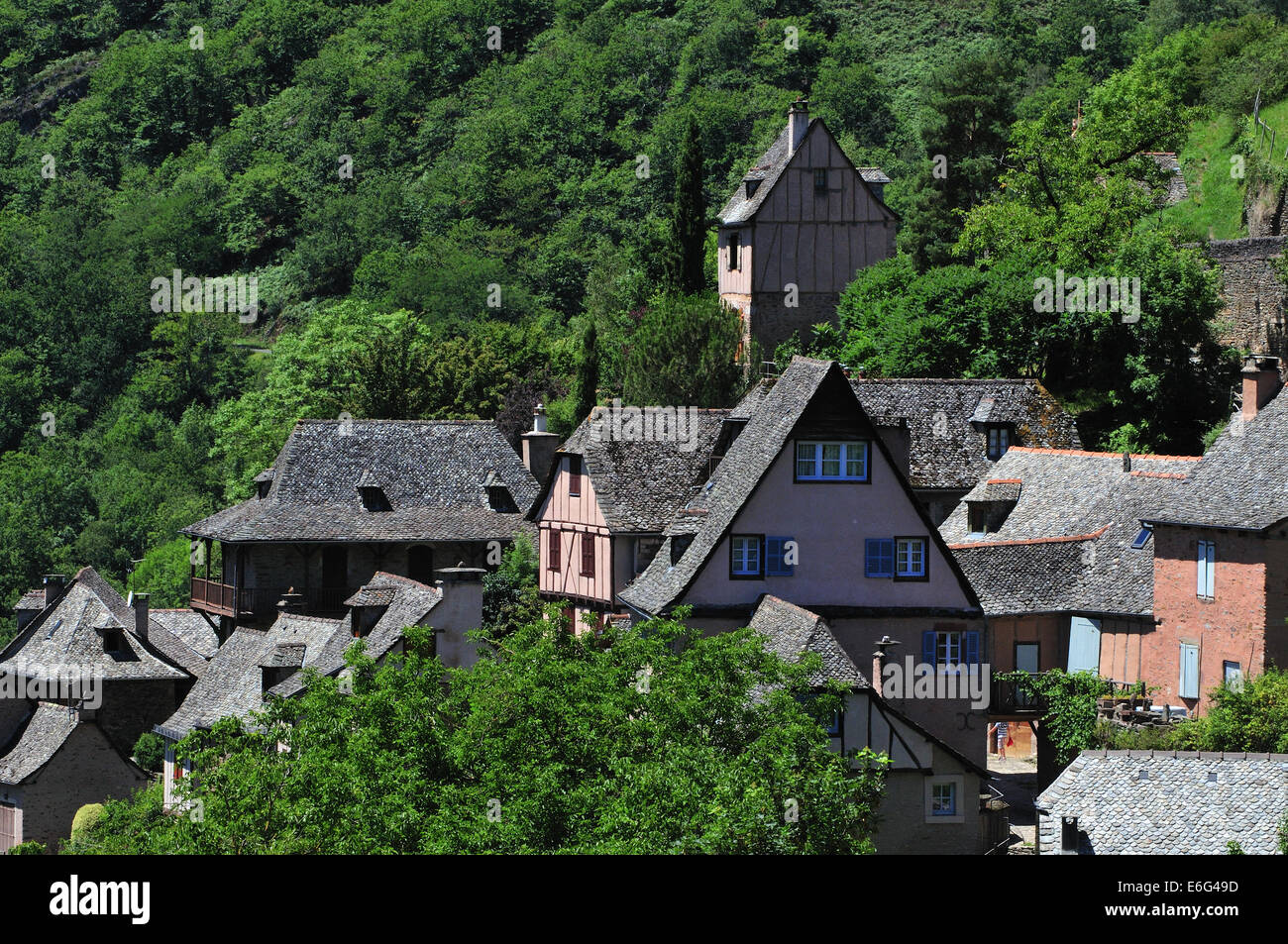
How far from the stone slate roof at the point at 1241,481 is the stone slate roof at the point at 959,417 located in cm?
911

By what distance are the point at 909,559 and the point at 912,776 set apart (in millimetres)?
6373

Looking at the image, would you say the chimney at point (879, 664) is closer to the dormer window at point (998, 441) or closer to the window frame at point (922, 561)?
the window frame at point (922, 561)

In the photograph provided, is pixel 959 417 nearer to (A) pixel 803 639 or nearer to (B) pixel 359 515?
(B) pixel 359 515

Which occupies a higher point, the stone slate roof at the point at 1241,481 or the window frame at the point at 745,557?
the stone slate roof at the point at 1241,481

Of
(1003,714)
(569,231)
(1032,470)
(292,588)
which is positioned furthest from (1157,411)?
(569,231)

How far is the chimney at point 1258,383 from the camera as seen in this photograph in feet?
135

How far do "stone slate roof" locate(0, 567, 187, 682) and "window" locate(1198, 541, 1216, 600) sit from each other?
29507 mm

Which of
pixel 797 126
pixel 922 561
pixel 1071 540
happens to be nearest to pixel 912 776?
pixel 922 561

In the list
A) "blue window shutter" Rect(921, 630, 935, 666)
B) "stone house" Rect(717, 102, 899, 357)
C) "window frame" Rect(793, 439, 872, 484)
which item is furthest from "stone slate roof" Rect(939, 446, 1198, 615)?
"stone house" Rect(717, 102, 899, 357)

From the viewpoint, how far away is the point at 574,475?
160 ft

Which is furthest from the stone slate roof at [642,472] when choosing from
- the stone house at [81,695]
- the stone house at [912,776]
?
the stone house at [81,695]

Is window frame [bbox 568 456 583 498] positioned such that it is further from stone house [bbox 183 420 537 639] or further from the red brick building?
the red brick building
